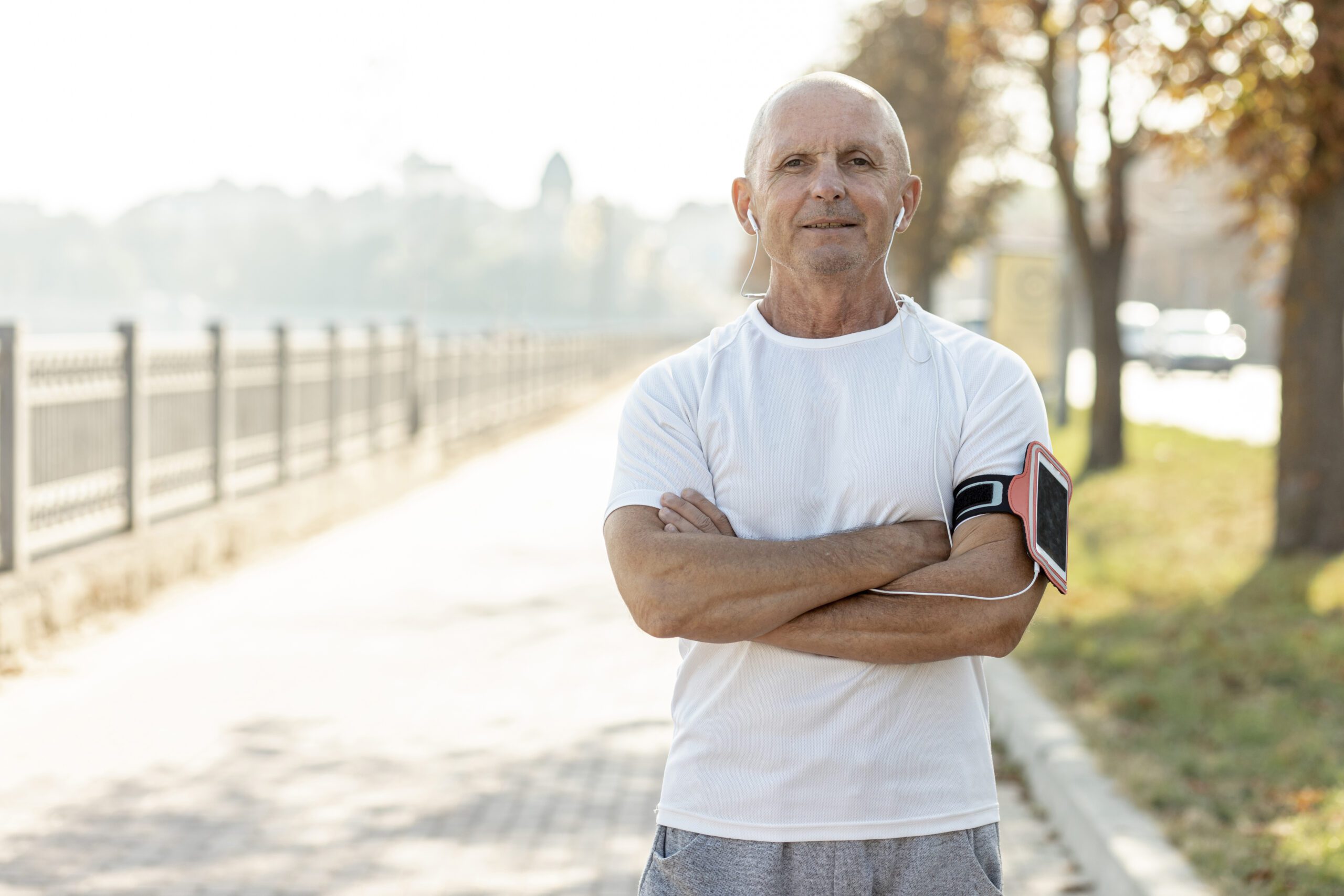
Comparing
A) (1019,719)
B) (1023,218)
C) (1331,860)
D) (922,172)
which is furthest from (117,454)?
(1023,218)

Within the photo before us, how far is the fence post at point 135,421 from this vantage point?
10281 mm

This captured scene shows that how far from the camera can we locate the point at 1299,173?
1069cm

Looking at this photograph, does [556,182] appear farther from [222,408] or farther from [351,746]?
→ [351,746]

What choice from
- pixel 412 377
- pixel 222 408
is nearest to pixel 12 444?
pixel 222 408

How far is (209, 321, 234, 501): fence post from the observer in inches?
482

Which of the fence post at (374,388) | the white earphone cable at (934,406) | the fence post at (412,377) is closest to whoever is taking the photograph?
the white earphone cable at (934,406)

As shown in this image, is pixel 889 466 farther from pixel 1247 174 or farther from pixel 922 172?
pixel 922 172

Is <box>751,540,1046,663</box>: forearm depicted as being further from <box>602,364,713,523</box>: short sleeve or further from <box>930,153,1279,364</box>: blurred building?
<box>930,153,1279,364</box>: blurred building

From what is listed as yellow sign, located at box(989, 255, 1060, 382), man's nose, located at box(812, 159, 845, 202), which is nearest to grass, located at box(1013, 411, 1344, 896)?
man's nose, located at box(812, 159, 845, 202)

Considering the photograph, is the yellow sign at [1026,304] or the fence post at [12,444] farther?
the yellow sign at [1026,304]

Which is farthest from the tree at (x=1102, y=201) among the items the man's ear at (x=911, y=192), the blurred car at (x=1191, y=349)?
the blurred car at (x=1191, y=349)

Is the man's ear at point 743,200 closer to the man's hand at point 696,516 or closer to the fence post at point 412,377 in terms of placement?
the man's hand at point 696,516

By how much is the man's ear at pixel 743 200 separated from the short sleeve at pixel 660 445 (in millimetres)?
304

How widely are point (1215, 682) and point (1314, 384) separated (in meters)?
3.97
